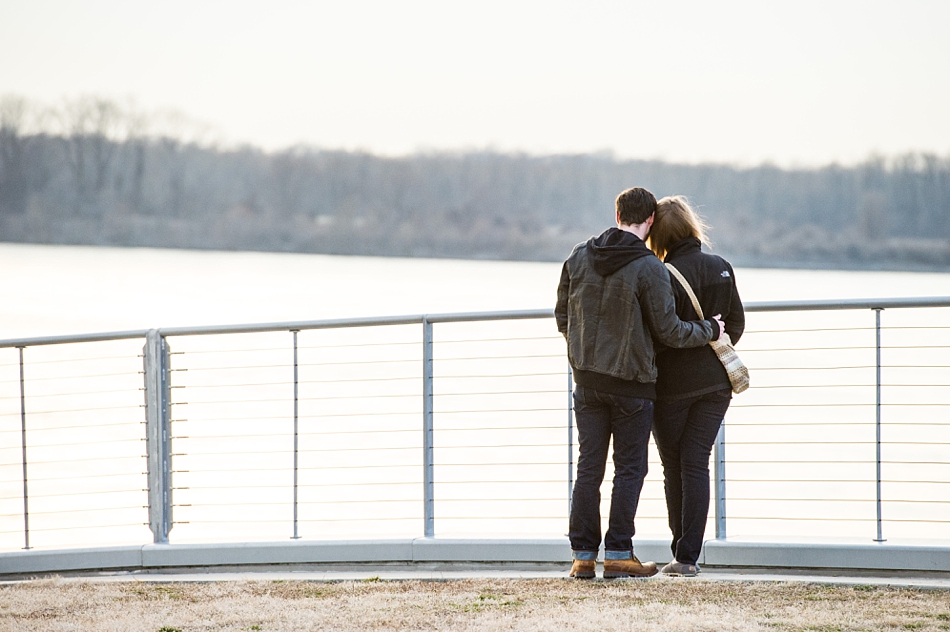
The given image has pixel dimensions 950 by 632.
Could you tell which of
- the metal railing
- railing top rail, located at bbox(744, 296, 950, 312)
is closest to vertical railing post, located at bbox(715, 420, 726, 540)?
the metal railing

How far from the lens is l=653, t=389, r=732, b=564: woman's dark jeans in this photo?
341cm

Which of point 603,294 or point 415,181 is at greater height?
point 415,181

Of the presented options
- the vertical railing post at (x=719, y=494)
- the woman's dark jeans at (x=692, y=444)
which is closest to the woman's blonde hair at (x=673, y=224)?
the woman's dark jeans at (x=692, y=444)

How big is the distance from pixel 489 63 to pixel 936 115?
575 inches

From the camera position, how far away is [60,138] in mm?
29250

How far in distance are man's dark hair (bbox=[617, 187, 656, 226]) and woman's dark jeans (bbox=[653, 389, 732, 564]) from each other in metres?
0.62

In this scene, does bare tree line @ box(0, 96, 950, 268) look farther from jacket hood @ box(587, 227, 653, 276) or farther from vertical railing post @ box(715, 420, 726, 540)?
jacket hood @ box(587, 227, 653, 276)

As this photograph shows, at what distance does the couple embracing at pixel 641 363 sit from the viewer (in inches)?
131

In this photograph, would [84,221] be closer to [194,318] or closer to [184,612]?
[194,318]

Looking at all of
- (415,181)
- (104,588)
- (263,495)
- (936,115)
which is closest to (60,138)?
(415,181)

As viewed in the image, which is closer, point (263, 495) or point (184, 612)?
point (184, 612)

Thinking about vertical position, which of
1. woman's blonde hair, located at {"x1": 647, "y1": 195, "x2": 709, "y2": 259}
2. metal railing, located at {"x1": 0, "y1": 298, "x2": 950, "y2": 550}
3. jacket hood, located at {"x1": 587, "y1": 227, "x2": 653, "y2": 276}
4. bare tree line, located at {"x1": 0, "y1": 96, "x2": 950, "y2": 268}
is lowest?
metal railing, located at {"x1": 0, "y1": 298, "x2": 950, "y2": 550}

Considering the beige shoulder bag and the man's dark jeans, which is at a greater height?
the beige shoulder bag

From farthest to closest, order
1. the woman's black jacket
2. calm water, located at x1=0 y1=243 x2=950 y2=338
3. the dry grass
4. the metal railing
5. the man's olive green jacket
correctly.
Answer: calm water, located at x1=0 y1=243 x2=950 y2=338, the metal railing, the woman's black jacket, the man's olive green jacket, the dry grass
